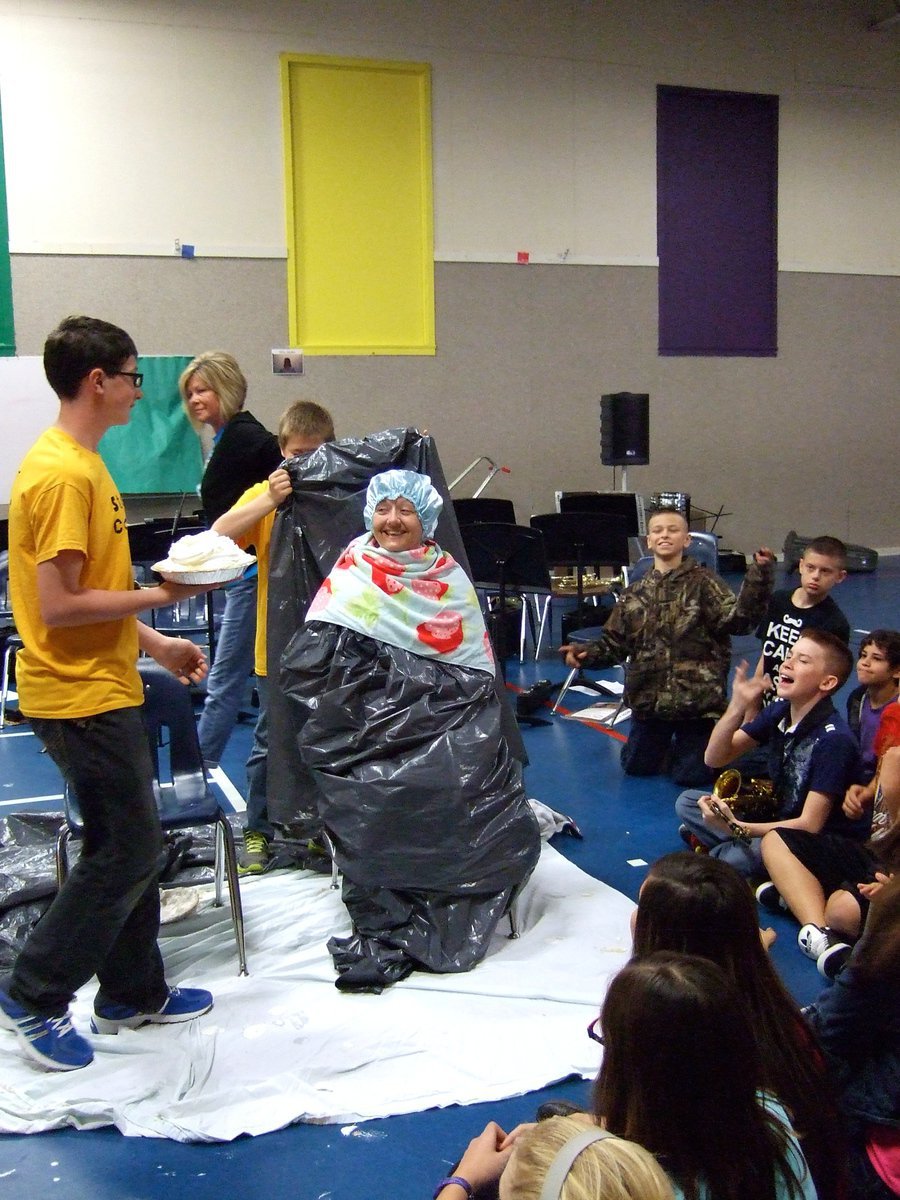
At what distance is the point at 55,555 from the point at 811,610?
285 cm

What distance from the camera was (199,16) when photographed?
8312mm

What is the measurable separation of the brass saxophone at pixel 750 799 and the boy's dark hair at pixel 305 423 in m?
1.69

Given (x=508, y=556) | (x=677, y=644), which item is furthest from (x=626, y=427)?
(x=677, y=644)

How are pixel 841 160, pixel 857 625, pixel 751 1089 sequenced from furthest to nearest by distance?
pixel 841 160
pixel 857 625
pixel 751 1089

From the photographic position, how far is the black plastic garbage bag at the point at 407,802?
2871mm

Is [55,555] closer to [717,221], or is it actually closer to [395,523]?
[395,523]

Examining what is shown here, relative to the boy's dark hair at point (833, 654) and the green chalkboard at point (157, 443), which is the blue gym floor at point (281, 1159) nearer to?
the boy's dark hair at point (833, 654)

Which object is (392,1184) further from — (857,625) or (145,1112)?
(857,625)

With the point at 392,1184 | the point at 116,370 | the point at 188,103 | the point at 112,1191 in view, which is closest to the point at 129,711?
the point at 116,370

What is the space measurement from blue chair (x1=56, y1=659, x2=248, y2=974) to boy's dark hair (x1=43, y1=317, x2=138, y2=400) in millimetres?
916

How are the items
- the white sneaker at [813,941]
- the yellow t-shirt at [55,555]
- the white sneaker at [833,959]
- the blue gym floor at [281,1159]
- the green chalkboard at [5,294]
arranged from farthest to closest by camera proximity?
1. the green chalkboard at [5,294]
2. the white sneaker at [813,941]
3. the white sneaker at [833,959]
4. the yellow t-shirt at [55,555]
5. the blue gym floor at [281,1159]

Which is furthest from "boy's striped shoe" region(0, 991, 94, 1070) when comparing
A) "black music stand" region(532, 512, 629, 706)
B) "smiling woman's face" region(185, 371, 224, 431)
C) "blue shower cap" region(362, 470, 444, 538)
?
"black music stand" region(532, 512, 629, 706)

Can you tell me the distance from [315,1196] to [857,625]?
20.4ft

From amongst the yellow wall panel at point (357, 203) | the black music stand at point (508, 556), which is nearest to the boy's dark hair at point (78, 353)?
the black music stand at point (508, 556)
